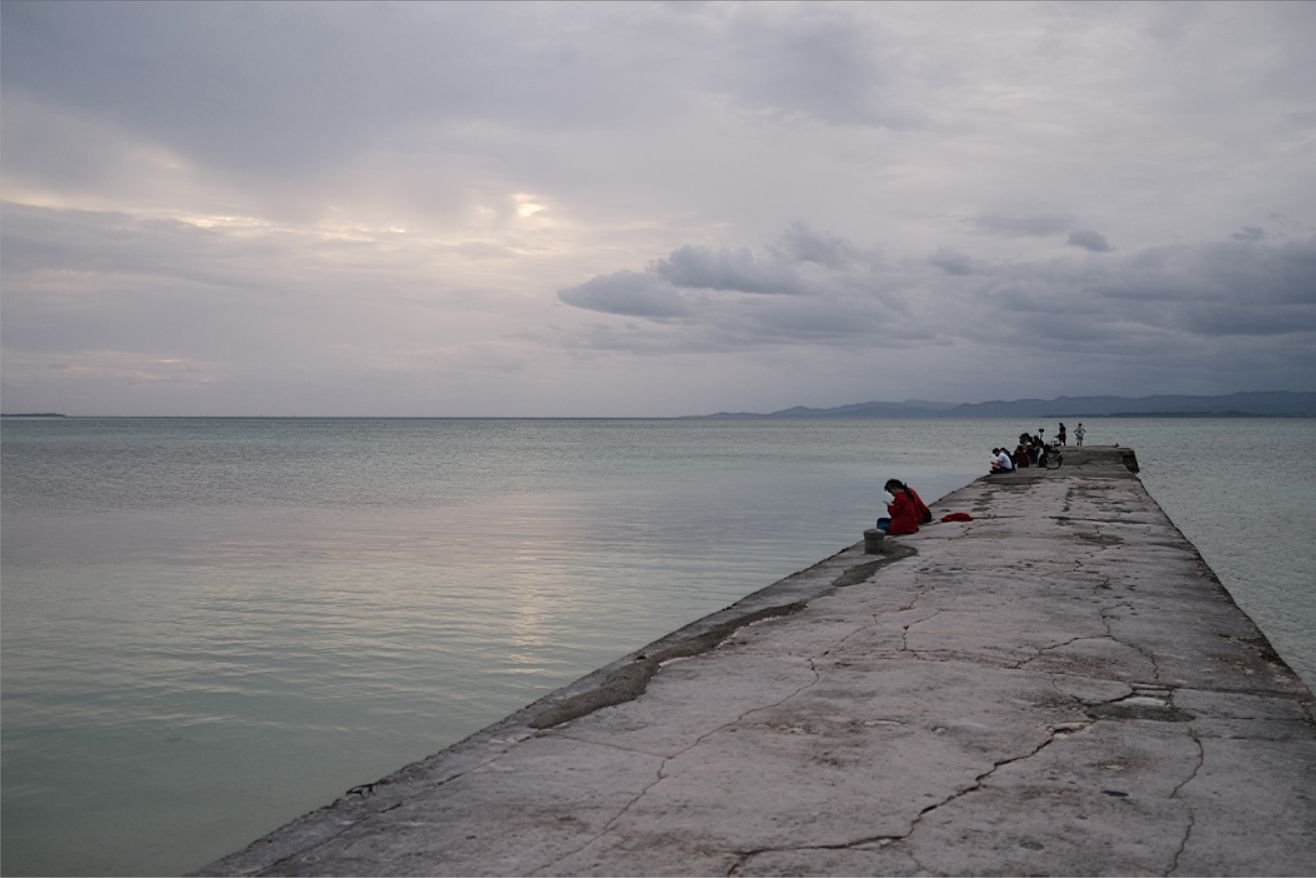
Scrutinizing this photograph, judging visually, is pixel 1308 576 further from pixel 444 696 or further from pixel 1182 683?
pixel 444 696

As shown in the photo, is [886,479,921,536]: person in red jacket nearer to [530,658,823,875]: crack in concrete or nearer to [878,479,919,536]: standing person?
[878,479,919,536]: standing person

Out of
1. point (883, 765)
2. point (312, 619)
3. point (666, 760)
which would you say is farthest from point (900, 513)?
point (666, 760)

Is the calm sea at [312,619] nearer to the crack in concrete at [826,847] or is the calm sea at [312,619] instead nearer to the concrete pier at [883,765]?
the concrete pier at [883,765]

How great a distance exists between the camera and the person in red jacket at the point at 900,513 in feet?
42.7

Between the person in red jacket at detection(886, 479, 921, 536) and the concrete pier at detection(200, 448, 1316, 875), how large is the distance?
5488 millimetres

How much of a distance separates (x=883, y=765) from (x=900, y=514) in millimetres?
9373

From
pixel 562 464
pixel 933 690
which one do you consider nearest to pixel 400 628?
pixel 933 690

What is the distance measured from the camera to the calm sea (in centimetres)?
579

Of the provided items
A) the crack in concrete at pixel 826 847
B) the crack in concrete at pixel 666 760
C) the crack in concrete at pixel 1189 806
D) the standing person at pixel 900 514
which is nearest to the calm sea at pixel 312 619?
the standing person at pixel 900 514

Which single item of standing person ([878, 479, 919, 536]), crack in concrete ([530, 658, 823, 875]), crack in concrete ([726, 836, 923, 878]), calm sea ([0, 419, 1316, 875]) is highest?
standing person ([878, 479, 919, 536])

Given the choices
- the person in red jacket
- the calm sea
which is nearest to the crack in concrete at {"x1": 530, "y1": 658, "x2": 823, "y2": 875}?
the calm sea

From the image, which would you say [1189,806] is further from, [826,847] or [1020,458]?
[1020,458]

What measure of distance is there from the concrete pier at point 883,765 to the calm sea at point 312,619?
183 cm

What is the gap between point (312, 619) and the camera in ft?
33.9
